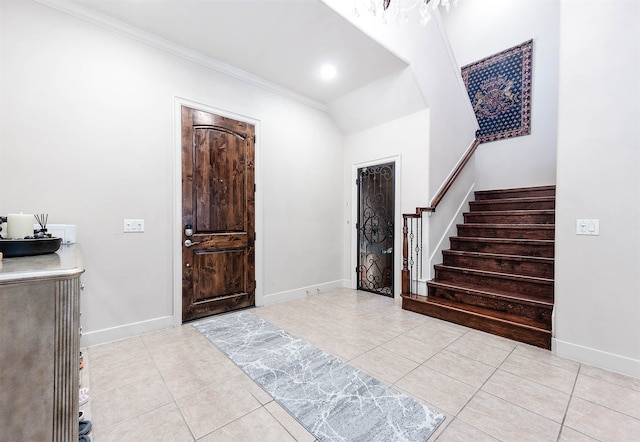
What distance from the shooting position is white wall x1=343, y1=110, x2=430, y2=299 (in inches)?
145

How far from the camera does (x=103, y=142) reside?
→ 2525 mm

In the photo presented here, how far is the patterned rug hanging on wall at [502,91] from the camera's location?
473 cm

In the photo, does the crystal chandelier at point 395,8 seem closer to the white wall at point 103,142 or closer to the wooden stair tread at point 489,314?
the white wall at point 103,142

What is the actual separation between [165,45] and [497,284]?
441 cm

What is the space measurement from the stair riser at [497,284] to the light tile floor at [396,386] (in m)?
0.65

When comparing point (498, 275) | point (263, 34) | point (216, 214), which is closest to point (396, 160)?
point (498, 275)

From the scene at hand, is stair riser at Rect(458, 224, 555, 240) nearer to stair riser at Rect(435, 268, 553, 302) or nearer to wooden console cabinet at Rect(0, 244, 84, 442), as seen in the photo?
stair riser at Rect(435, 268, 553, 302)

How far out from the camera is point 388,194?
4211 mm

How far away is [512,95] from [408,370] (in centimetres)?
511

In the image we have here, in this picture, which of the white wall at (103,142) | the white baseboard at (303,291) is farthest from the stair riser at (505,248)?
the white wall at (103,142)

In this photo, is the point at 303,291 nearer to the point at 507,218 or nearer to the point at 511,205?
the point at 507,218

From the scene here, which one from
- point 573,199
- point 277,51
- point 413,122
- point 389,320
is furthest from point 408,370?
point 277,51

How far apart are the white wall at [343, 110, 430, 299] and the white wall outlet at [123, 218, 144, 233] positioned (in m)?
2.89

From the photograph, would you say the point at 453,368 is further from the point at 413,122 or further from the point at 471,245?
the point at 413,122
